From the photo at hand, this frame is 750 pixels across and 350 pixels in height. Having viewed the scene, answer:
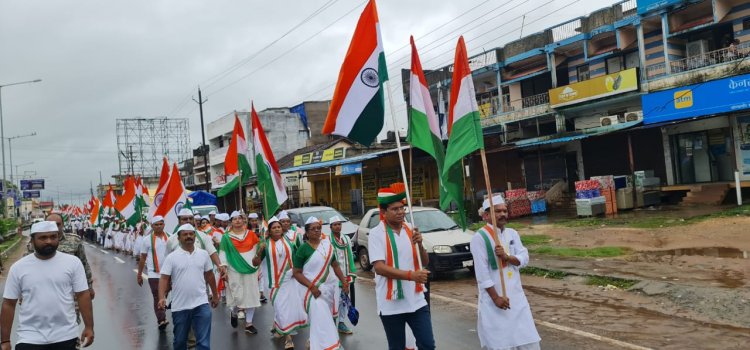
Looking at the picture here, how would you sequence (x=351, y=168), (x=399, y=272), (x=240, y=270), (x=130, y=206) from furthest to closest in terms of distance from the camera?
1. (x=351, y=168)
2. (x=130, y=206)
3. (x=240, y=270)
4. (x=399, y=272)

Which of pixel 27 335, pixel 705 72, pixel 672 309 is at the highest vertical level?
pixel 705 72

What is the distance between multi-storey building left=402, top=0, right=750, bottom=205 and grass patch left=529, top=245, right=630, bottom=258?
789cm

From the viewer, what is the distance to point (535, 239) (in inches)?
628

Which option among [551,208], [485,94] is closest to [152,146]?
[485,94]

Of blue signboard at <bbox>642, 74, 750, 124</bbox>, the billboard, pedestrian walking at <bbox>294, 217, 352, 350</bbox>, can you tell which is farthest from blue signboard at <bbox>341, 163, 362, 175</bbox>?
the billboard

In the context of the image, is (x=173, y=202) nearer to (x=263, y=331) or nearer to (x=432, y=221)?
(x=263, y=331)

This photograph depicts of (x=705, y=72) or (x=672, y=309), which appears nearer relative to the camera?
(x=672, y=309)

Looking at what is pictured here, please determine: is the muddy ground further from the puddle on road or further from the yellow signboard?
the yellow signboard

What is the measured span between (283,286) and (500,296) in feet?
10.6

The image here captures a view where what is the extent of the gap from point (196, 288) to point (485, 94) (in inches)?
1164

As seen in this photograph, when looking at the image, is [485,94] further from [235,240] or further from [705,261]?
[235,240]

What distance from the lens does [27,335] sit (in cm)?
428

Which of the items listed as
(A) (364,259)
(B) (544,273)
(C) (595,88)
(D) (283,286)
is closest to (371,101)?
(D) (283,286)

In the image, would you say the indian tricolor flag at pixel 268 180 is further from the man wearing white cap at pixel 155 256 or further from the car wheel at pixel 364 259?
the car wheel at pixel 364 259
